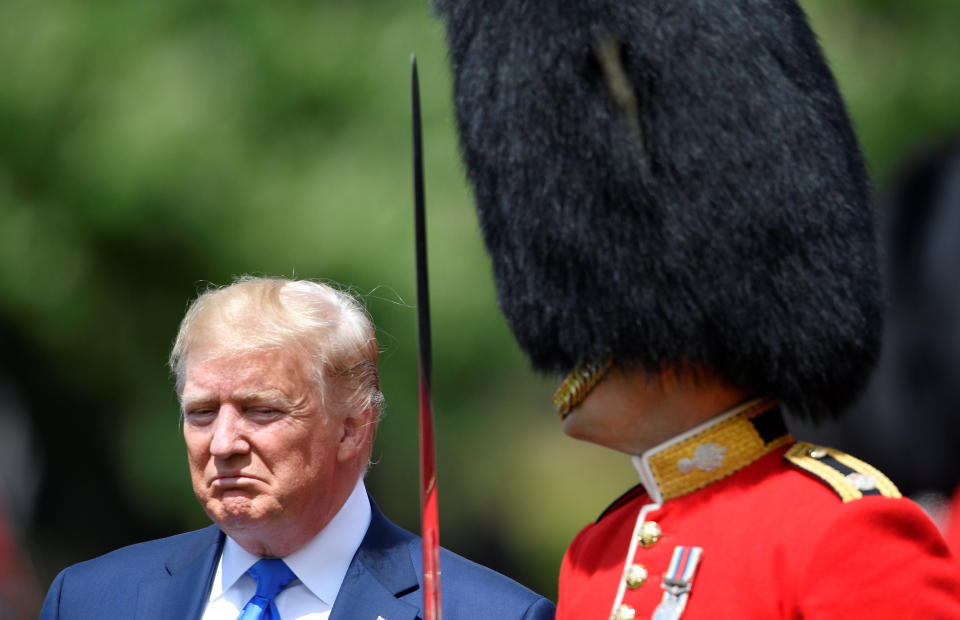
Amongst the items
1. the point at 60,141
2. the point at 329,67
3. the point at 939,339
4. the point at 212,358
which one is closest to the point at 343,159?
the point at 329,67

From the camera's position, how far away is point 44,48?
5.93 meters

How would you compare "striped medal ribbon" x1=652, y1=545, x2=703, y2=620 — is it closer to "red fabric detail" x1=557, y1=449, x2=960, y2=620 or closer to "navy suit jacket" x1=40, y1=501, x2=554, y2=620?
"red fabric detail" x1=557, y1=449, x2=960, y2=620

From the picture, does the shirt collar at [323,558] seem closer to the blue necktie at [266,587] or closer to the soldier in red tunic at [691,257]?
the blue necktie at [266,587]

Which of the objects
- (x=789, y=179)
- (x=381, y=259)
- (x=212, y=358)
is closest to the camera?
(x=789, y=179)

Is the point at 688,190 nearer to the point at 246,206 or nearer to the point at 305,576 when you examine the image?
the point at 305,576

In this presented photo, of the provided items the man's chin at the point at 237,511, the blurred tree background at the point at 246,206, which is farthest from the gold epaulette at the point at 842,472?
the blurred tree background at the point at 246,206

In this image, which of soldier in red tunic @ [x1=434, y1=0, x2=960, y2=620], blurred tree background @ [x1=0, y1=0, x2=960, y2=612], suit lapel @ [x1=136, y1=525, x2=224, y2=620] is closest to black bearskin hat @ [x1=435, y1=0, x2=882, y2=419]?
soldier in red tunic @ [x1=434, y1=0, x2=960, y2=620]

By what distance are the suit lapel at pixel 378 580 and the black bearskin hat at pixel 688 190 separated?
0.68 m

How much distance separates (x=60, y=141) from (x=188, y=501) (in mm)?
1441

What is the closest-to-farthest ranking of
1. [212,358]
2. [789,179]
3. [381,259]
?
[789,179], [212,358], [381,259]

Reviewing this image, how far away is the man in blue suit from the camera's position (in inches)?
109

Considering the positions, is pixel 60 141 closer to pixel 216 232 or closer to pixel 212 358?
pixel 216 232

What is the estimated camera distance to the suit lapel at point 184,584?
9.48 ft

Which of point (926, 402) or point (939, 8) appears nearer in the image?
point (926, 402)
